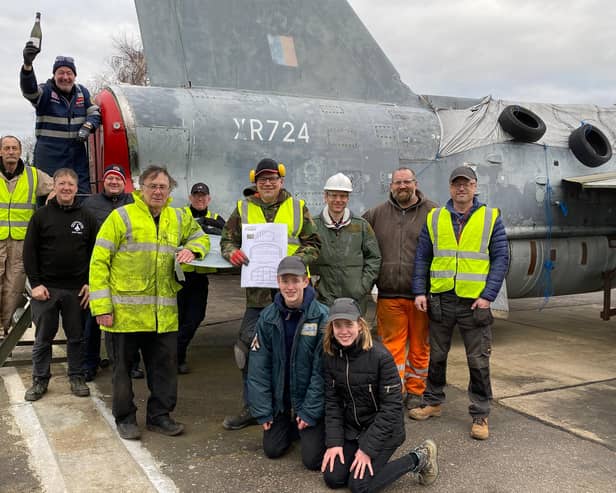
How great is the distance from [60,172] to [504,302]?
424 centimetres

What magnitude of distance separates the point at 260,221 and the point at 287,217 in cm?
20

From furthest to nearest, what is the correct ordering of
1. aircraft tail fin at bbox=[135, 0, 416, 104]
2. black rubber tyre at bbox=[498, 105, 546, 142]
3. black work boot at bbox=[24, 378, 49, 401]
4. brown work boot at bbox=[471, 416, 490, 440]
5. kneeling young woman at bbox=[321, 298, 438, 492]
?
black rubber tyre at bbox=[498, 105, 546, 142] → aircraft tail fin at bbox=[135, 0, 416, 104] → black work boot at bbox=[24, 378, 49, 401] → brown work boot at bbox=[471, 416, 490, 440] → kneeling young woman at bbox=[321, 298, 438, 492]

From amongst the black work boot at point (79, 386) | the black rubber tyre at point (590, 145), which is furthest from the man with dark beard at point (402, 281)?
the black rubber tyre at point (590, 145)

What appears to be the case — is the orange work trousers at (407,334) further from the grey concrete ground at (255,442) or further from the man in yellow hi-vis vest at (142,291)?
the man in yellow hi-vis vest at (142,291)

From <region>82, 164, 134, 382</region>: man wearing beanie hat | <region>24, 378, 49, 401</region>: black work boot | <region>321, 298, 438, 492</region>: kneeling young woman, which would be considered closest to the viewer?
<region>321, 298, 438, 492</region>: kneeling young woman

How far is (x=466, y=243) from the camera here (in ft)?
13.7

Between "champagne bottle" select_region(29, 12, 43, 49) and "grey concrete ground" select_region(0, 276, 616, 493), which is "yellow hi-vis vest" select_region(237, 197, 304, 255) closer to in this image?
"grey concrete ground" select_region(0, 276, 616, 493)

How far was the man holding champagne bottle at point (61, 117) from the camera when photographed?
534cm

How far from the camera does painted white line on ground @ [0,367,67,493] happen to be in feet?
10.7

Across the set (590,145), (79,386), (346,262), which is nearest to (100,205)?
(79,386)

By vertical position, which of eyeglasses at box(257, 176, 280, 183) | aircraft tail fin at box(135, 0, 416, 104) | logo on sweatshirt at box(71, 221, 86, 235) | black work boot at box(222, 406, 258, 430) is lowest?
black work boot at box(222, 406, 258, 430)

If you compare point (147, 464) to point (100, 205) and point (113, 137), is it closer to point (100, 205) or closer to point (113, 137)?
point (100, 205)

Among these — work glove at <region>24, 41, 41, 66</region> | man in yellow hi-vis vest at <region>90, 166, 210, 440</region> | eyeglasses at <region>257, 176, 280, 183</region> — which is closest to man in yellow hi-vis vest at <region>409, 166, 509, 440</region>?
eyeglasses at <region>257, 176, 280, 183</region>

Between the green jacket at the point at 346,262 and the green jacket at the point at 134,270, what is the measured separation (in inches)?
46.1
